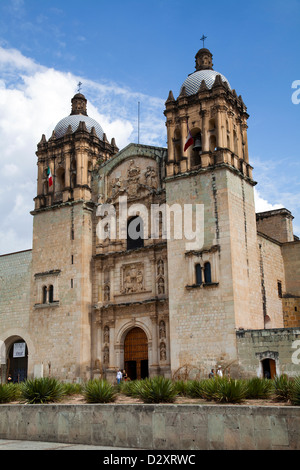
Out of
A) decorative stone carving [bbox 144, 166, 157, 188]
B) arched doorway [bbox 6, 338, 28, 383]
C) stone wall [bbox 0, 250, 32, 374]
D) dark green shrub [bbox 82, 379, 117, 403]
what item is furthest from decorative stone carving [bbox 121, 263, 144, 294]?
dark green shrub [bbox 82, 379, 117, 403]

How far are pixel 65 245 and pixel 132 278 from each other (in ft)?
15.2

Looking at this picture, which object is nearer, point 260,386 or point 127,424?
point 127,424

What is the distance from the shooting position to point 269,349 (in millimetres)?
22328

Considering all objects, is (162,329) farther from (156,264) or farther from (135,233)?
(135,233)

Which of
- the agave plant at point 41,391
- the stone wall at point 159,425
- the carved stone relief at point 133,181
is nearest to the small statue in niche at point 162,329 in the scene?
the carved stone relief at point 133,181

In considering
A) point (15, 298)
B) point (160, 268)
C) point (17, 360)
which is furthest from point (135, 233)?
point (17, 360)

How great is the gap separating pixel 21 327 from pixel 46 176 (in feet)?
30.8

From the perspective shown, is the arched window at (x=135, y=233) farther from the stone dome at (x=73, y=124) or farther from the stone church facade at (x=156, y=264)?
the stone dome at (x=73, y=124)

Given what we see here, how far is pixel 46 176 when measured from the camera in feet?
108

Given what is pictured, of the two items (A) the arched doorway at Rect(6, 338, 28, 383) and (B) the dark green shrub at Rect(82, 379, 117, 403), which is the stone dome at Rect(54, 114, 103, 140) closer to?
(A) the arched doorway at Rect(6, 338, 28, 383)

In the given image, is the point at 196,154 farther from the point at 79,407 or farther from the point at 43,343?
the point at 79,407

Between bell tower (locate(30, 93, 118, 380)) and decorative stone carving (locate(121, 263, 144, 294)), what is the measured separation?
7.14ft
